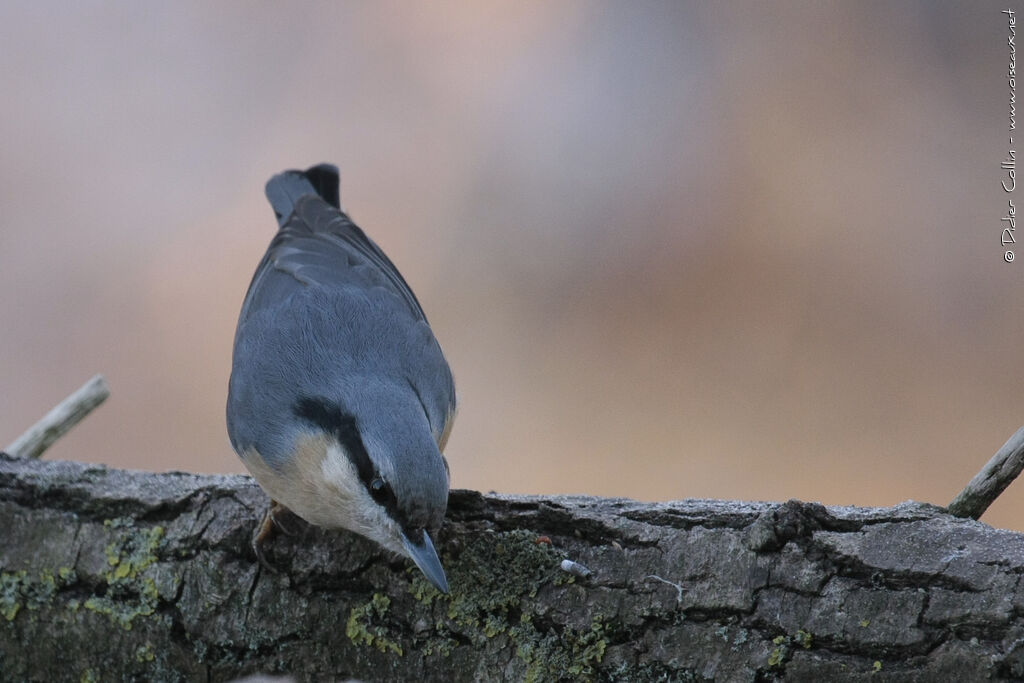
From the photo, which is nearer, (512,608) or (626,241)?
(512,608)

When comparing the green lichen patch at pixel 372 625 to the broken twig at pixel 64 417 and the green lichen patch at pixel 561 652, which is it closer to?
the green lichen patch at pixel 561 652

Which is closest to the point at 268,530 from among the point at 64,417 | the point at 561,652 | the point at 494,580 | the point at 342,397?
the point at 342,397

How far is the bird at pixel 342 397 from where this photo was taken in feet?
7.37

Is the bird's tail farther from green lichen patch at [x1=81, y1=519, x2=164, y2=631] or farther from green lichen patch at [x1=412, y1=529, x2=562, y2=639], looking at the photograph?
green lichen patch at [x1=412, y1=529, x2=562, y2=639]

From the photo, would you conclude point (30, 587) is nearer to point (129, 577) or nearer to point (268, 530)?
point (129, 577)

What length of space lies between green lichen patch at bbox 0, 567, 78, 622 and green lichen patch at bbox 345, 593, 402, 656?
63cm

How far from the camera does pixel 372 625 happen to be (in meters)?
2.19

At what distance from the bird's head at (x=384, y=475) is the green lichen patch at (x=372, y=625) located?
0.12 metres

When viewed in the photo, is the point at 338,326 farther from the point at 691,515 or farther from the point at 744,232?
the point at 744,232

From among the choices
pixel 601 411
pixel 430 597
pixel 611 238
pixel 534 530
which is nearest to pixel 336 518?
pixel 430 597

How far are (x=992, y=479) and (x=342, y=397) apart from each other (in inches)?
54.6

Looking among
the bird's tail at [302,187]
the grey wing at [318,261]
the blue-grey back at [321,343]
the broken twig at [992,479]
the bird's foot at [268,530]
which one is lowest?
the bird's foot at [268,530]

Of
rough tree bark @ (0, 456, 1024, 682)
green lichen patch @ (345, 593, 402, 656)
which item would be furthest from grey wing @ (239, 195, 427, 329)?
green lichen patch @ (345, 593, 402, 656)

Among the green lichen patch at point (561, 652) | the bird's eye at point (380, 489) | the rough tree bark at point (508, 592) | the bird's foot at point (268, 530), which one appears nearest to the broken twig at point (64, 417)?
the rough tree bark at point (508, 592)
